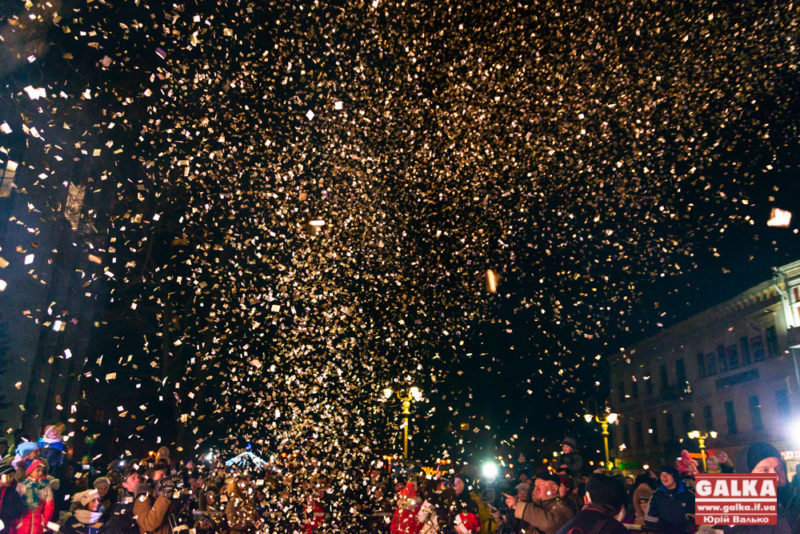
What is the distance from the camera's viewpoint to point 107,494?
8.93 metres

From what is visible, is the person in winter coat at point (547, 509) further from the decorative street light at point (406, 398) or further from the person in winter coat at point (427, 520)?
the decorative street light at point (406, 398)

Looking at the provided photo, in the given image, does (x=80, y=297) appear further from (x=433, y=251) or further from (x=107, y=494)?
(x=433, y=251)

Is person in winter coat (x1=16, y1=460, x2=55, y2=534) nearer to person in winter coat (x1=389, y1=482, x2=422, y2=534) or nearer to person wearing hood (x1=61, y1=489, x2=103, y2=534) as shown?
person wearing hood (x1=61, y1=489, x2=103, y2=534)

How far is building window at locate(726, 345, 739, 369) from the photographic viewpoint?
37228 mm

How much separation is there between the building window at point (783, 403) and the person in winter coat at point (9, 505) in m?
32.8

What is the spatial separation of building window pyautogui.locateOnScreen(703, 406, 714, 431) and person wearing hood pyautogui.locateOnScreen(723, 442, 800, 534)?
3772cm

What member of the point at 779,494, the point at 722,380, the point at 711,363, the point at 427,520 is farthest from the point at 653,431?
the point at 779,494

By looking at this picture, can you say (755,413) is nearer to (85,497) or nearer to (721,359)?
(721,359)

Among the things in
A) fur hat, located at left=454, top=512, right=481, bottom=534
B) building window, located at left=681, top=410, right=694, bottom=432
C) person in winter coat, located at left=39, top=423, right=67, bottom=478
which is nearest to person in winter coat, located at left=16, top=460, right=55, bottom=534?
person in winter coat, located at left=39, top=423, right=67, bottom=478

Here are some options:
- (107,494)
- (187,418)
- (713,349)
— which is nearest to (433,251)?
(107,494)

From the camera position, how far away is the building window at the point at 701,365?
40.9 m

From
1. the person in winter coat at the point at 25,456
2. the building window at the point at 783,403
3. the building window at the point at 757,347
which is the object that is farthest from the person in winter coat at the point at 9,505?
the building window at the point at 757,347

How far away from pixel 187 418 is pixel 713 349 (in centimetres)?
3135

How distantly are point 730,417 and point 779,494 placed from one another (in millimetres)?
35848
